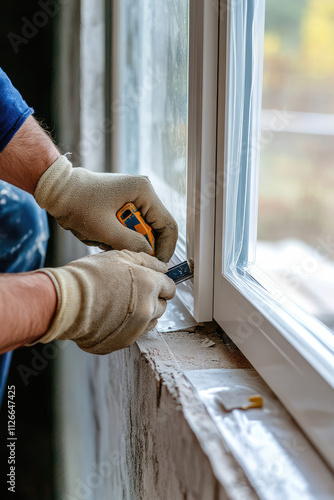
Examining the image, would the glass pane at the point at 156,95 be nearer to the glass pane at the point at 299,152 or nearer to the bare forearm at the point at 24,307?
the glass pane at the point at 299,152

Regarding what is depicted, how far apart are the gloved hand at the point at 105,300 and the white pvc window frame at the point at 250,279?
0.15 metres

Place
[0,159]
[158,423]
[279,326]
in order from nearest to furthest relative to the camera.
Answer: [279,326], [158,423], [0,159]

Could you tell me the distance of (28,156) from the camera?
104 centimetres

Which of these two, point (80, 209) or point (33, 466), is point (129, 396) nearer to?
point (80, 209)

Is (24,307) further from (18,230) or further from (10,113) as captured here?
(18,230)

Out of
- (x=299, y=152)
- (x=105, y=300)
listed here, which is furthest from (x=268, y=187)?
(x=105, y=300)

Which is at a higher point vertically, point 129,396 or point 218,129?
point 218,129

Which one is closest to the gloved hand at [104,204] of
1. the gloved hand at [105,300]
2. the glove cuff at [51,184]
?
the glove cuff at [51,184]

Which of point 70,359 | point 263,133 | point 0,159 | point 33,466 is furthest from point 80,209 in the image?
point 33,466

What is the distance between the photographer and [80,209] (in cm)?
100

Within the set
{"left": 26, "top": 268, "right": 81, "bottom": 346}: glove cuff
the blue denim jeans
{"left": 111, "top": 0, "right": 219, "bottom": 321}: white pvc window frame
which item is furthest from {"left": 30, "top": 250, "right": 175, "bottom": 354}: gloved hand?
the blue denim jeans

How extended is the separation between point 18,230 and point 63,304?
30.4 inches

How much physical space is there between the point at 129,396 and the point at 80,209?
0.44 metres

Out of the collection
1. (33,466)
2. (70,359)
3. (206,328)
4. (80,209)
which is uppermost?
(80,209)
